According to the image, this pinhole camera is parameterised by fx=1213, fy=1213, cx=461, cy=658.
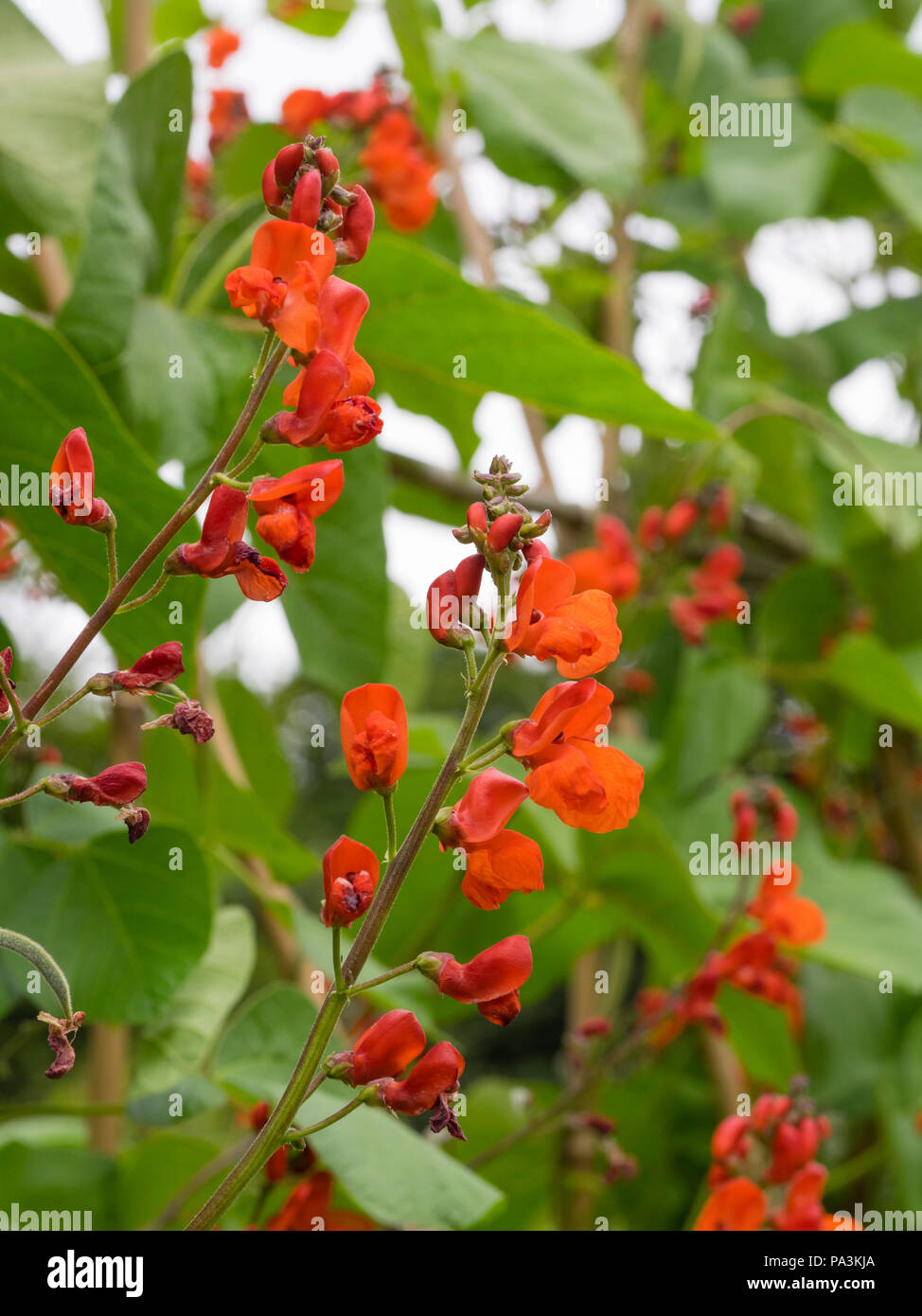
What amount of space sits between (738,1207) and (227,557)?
1.16 feet

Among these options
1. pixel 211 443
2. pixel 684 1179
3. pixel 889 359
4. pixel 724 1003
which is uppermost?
pixel 889 359

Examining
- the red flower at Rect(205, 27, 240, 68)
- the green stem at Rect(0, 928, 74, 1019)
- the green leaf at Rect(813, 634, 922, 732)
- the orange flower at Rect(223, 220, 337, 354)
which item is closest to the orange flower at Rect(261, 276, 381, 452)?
the orange flower at Rect(223, 220, 337, 354)

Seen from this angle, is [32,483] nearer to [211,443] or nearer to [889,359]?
[211,443]

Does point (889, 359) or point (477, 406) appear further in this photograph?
point (889, 359)

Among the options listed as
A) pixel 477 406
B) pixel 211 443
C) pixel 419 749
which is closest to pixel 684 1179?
pixel 419 749

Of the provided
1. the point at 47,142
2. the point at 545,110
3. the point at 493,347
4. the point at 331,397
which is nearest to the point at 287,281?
the point at 331,397

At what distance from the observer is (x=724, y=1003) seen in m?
0.85

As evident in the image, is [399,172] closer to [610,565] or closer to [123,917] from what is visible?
[610,565]

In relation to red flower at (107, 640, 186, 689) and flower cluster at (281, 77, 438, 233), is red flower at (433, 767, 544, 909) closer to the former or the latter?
red flower at (107, 640, 186, 689)

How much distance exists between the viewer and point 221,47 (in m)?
1.05

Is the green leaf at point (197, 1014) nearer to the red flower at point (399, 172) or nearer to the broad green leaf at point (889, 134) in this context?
the red flower at point (399, 172)

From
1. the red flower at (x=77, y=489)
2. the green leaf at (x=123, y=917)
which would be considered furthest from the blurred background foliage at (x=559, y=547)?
the red flower at (x=77, y=489)

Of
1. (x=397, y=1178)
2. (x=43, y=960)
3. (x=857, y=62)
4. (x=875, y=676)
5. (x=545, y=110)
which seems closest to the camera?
(x=43, y=960)
